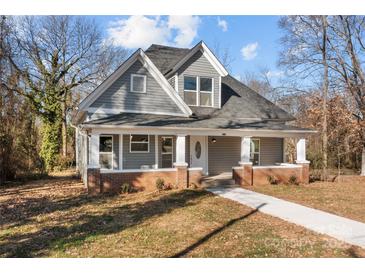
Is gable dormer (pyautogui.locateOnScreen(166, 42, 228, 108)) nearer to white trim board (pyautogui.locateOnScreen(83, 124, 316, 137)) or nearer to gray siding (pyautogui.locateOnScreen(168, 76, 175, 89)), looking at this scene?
gray siding (pyautogui.locateOnScreen(168, 76, 175, 89))

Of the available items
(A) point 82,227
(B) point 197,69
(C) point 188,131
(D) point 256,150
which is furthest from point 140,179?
(D) point 256,150

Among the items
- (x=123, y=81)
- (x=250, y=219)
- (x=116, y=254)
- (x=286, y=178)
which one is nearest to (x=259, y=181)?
(x=286, y=178)

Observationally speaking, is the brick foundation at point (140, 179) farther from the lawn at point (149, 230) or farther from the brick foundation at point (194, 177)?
the lawn at point (149, 230)

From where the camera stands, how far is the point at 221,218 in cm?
873

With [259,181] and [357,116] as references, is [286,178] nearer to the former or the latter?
[259,181]

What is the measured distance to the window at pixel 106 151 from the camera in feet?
48.8

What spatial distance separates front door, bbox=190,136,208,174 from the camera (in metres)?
16.8

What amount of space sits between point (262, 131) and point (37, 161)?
526 inches

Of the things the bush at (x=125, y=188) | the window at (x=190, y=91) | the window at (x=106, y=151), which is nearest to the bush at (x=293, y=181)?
the window at (x=190, y=91)

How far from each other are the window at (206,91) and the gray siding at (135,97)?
6.78 ft

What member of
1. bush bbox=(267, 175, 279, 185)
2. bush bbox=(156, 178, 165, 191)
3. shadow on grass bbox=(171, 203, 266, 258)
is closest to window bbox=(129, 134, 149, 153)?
bush bbox=(156, 178, 165, 191)

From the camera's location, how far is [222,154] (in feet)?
58.0

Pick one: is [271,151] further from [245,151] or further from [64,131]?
[64,131]
